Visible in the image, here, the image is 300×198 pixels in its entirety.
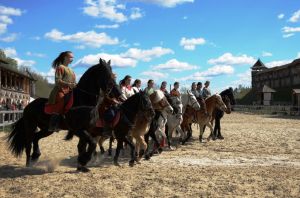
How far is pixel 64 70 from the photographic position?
8500 millimetres

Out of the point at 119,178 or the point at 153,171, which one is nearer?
the point at 119,178

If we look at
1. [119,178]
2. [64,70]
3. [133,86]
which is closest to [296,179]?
[119,178]

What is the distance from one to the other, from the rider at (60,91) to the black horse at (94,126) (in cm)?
29

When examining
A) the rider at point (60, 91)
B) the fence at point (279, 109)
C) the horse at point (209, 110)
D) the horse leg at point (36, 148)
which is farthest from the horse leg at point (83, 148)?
the fence at point (279, 109)

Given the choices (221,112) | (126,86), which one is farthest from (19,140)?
(221,112)

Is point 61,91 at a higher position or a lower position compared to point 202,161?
higher

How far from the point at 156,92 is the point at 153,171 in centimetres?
314

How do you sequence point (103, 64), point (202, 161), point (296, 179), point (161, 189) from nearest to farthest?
point (161, 189)
point (296, 179)
point (103, 64)
point (202, 161)

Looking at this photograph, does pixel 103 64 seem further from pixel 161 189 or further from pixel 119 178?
pixel 161 189

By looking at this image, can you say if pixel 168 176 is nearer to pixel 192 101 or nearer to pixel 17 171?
pixel 17 171

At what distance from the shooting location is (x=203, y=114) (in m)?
15.1

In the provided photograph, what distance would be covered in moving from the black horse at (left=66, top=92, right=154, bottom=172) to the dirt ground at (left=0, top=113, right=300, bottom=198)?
0.45 m

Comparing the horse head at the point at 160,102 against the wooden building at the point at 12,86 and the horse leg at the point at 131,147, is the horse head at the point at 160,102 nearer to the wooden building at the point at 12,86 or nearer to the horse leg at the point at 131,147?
the horse leg at the point at 131,147

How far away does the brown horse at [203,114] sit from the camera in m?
14.8
